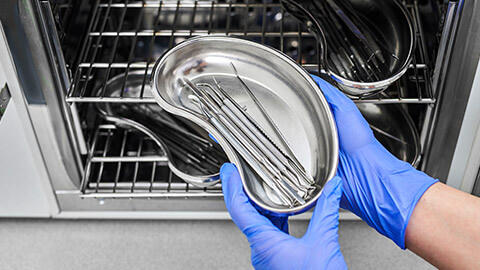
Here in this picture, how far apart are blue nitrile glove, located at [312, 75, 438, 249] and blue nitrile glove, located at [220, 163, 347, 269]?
0.14 meters

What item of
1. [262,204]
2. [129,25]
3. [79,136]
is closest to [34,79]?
[79,136]

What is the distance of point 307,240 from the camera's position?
93 cm

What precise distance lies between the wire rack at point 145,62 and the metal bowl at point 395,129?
0.05 metres

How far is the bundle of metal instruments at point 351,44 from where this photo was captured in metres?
1.17

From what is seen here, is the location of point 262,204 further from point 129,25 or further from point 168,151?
point 129,25

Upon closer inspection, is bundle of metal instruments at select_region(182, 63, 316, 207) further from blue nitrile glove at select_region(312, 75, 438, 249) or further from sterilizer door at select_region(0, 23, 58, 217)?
sterilizer door at select_region(0, 23, 58, 217)

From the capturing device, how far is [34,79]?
1.15m

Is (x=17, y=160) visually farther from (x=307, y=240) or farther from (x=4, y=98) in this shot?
(x=307, y=240)

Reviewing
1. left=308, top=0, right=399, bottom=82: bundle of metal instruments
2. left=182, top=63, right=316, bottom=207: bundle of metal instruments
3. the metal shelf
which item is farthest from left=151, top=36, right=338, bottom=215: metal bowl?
the metal shelf

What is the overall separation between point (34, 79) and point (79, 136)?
194mm

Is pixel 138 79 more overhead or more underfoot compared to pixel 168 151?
more overhead

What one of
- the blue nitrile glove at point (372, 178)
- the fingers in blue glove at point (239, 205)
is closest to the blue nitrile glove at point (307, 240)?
the fingers in blue glove at point (239, 205)

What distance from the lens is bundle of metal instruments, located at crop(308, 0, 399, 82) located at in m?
1.17

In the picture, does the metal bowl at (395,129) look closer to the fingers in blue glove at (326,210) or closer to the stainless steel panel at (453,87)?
the stainless steel panel at (453,87)
